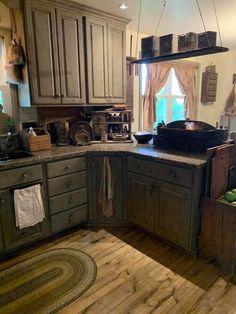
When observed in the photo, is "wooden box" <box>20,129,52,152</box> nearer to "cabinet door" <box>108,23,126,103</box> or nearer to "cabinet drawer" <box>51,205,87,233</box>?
"cabinet drawer" <box>51,205,87,233</box>

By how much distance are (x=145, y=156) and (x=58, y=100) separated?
3.69ft

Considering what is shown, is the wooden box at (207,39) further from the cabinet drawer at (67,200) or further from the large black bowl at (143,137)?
the cabinet drawer at (67,200)

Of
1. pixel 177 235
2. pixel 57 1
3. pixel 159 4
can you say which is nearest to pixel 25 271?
pixel 177 235

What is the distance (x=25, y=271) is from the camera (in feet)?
6.68

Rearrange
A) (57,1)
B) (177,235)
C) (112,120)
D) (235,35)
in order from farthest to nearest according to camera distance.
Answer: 1. (235,35)
2. (112,120)
3. (57,1)
4. (177,235)

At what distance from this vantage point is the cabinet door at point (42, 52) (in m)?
2.32

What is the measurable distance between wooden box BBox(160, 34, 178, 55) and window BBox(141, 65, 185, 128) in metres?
2.30

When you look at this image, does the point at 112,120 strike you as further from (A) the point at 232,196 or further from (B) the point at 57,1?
(A) the point at 232,196

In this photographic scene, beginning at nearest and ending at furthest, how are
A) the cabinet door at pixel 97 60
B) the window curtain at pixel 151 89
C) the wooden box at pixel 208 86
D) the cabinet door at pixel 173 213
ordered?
the cabinet door at pixel 173 213 < the cabinet door at pixel 97 60 < the window curtain at pixel 151 89 < the wooden box at pixel 208 86

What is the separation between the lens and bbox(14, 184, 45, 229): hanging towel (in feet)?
6.92

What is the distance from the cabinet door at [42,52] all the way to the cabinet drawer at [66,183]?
2.68 ft

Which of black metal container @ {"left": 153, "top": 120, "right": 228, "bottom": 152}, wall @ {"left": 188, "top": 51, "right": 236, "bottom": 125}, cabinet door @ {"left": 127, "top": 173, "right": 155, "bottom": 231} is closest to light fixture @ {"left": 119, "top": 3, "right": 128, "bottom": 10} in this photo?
black metal container @ {"left": 153, "top": 120, "right": 228, "bottom": 152}

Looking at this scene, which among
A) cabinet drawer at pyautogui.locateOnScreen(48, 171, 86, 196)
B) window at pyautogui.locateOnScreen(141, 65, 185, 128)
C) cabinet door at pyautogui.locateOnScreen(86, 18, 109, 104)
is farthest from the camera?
window at pyautogui.locateOnScreen(141, 65, 185, 128)

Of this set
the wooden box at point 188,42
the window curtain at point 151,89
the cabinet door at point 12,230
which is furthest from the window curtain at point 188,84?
the cabinet door at point 12,230
